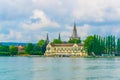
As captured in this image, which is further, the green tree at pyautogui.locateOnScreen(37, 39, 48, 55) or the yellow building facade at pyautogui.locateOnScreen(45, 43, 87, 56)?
the green tree at pyautogui.locateOnScreen(37, 39, 48, 55)

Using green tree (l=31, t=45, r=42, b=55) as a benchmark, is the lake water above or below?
below

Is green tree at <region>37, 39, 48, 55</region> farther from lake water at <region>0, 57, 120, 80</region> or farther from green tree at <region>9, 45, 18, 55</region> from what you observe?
lake water at <region>0, 57, 120, 80</region>

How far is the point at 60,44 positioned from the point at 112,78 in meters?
142

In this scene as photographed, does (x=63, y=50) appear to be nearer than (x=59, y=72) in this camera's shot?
No

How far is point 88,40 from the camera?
157750 mm

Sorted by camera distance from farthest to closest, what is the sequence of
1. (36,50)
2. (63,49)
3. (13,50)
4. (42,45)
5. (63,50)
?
(13,50), (42,45), (63,50), (63,49), (36,50)

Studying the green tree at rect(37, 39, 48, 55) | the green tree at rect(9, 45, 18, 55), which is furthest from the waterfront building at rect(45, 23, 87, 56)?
the green tree at rect(9, 45, 18, 55)

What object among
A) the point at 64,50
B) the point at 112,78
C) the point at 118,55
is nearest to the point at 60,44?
the point at 64,50

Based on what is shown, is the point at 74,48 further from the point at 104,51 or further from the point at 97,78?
the point at 97,78

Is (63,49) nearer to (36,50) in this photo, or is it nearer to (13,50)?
(36,50)

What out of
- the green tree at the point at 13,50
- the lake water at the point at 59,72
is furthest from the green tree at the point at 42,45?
the lake water at the point at 59,72

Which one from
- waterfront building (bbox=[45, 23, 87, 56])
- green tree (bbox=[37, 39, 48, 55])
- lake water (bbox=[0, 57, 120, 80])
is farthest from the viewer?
green tree (bbox=[37, 39, 48, 55])

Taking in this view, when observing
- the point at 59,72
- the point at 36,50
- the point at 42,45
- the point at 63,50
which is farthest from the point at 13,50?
the point at 59,72

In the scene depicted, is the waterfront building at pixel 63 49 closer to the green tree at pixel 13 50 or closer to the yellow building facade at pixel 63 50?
the yellow building facade at pixel 63 50
